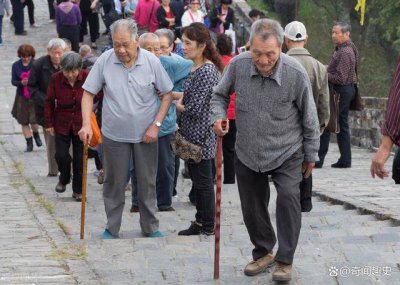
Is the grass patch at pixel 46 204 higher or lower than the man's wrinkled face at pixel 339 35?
lower

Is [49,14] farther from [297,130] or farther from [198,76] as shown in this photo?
[297,130]

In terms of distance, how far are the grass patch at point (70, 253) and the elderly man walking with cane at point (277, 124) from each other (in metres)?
1.64

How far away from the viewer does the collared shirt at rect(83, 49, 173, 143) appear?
9664 mm

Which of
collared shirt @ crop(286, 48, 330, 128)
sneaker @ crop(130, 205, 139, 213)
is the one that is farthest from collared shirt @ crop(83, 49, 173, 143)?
sneaker @ crop(130, 205, 139, 213)

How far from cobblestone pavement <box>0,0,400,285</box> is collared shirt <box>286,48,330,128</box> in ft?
3.05

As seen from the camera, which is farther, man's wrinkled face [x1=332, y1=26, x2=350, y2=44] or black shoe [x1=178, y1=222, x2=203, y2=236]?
man's wrinkled face [x1=332, y1=26, x2=350, y2=44]

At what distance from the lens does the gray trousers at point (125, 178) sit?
9.77 m

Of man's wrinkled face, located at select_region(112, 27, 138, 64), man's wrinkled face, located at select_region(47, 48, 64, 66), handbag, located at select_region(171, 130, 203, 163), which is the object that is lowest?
handbag, located at select_region(171, 130, 203, 163)

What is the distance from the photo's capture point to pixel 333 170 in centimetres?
1516

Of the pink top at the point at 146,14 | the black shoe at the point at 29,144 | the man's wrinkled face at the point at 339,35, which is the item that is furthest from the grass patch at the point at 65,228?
the pink top at the point at 146,14

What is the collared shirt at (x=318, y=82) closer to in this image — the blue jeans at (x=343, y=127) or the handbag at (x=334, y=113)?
the handbag at (x=334, y=113)

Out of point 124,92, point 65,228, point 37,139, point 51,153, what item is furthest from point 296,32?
point 37,139

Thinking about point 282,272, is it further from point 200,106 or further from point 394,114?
point 200,106

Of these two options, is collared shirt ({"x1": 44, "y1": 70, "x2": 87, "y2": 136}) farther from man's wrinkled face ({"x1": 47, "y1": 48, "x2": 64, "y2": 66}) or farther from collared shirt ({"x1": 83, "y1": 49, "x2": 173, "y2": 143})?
collared shirt ({"x1": 83, "y1": 49, "x2": 173, "y2": 143})
